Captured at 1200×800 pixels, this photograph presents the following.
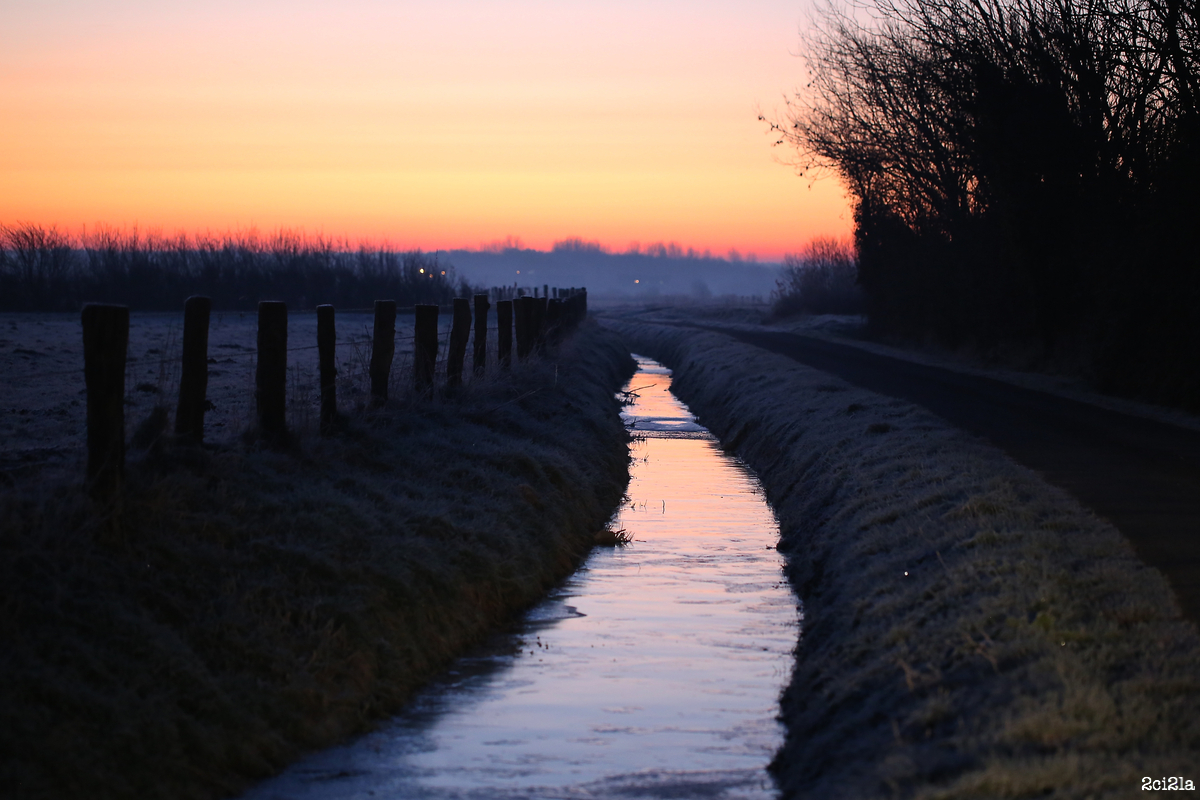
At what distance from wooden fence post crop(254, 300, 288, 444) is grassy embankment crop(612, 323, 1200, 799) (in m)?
4.48

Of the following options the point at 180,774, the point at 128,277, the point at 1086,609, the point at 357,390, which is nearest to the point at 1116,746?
the point at 1086,609

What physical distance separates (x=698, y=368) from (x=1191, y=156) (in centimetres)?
1531

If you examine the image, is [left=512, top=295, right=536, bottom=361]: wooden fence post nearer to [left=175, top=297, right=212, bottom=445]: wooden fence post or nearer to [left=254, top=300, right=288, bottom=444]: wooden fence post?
[left=254, top=300, right=288, bottom=444]: wooden fence post

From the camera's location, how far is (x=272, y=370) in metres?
8.80

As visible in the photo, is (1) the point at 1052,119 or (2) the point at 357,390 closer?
(2) the point at 357,390

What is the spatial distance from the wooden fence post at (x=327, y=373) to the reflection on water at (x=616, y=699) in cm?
256

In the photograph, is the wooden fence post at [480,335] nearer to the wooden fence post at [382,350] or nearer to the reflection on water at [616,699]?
the wooden fence post at [382,350]

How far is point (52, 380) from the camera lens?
17.3 meters

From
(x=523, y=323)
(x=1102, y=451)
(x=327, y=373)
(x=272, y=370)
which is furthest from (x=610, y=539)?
(x=523, y=323)

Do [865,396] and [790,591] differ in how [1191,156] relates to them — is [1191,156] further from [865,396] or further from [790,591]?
[790,591]

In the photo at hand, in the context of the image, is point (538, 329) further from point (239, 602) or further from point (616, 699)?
point (239, 602)

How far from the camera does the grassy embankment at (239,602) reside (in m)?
4.93

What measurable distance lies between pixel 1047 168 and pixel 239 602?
68.3 ft

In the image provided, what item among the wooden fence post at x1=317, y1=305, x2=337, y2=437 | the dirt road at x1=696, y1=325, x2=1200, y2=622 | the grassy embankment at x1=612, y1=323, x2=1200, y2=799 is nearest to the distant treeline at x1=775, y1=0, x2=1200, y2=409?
the dirt road at x1=696, y1=325, x2=1200, y2=622
